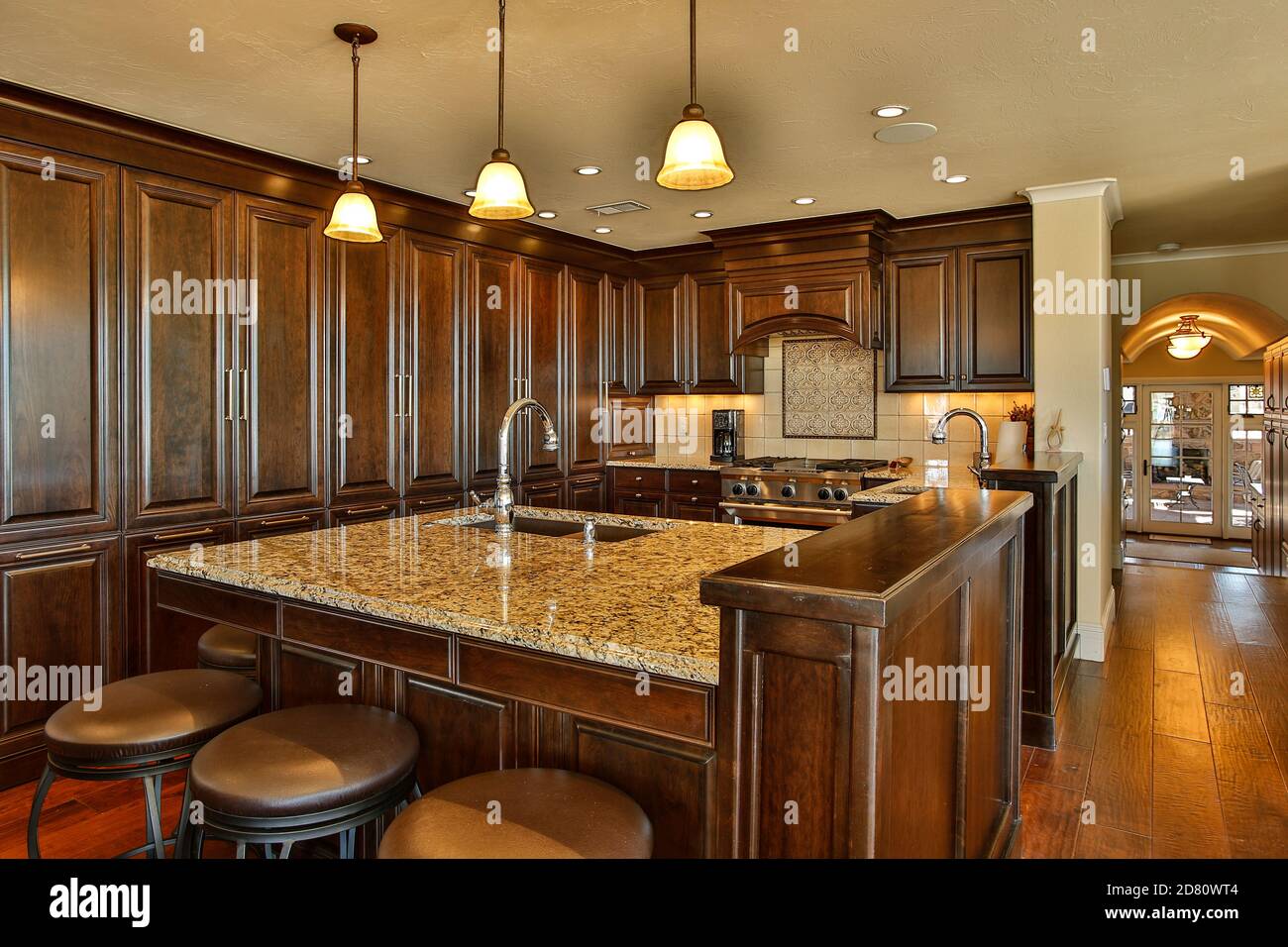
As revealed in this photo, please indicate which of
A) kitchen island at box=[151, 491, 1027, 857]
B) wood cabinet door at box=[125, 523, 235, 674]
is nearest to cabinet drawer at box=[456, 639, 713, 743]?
kitchen island at box=[151, 491, 1027, 857]

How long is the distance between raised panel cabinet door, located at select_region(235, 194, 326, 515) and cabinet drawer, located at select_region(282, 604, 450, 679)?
2.02 metres

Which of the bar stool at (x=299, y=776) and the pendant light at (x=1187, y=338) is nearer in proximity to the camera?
the bar stool at (x=299, y=776)

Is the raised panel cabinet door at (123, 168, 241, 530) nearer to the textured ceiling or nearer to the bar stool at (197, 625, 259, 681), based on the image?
the textured ceiling

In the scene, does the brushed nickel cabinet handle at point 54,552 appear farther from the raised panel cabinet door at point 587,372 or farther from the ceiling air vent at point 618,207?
the ceiling air vent at point 618,207

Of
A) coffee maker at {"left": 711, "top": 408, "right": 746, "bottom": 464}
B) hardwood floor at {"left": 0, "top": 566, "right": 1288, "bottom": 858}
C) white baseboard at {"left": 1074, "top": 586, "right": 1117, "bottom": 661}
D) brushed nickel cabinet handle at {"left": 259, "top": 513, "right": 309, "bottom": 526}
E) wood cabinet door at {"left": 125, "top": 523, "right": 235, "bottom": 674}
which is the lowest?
hardwood floor at {"left": 0, "top": 566, "right": 1288, "bottom": 858}

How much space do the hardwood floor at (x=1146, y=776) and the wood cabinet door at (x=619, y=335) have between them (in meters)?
3.46

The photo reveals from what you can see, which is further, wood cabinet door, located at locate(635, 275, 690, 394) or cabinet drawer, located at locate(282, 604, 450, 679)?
wood cabinet door, located at locate(635, 275, 690, 394)

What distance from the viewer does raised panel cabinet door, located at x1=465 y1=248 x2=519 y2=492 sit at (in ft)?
15.4

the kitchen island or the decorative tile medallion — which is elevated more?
the decorative tile medallion

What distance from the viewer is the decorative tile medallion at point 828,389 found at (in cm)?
547

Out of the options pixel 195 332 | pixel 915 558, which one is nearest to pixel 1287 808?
pixel 915 558

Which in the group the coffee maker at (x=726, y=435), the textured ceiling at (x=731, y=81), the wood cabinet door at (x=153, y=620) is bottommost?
the wood cabinet door at (x=153, y=620)

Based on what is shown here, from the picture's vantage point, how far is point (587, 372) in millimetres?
5609

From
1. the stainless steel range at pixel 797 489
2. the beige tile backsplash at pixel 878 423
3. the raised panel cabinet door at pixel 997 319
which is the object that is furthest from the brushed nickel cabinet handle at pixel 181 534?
the raised panel cabinet door at pixel 997 319
